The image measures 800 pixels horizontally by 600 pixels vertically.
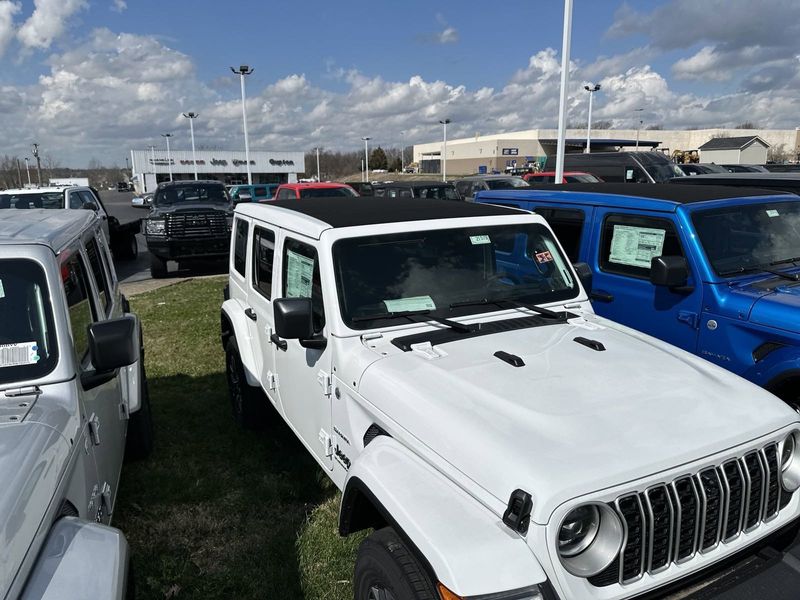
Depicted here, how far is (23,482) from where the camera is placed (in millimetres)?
1927

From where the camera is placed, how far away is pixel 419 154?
118000 mm

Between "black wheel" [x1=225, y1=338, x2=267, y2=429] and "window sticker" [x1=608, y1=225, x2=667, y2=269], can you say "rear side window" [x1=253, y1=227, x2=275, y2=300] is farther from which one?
"window sticker" [x1=608, y1=225, x2=667, y2=269]

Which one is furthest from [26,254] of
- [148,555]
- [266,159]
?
[266,159]

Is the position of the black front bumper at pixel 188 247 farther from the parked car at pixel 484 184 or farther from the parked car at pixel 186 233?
the parked car at pixel 484 184

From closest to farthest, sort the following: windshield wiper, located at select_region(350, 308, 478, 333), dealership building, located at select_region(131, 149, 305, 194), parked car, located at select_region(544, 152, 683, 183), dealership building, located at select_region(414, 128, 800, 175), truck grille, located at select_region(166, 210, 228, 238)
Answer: windshield wiper, located at select_region(350, 308, 478, 333) < truck grille, located at select_region(166, 210, 228, 238) < parked car, located at select_region(544, 152, 683, 183) < dealership building, located at select_region(131, 149, 305, 194) < dealership building, located at select_region(414, 128, 800, 175)

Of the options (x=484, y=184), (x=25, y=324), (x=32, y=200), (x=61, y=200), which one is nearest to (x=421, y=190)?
(x=484, y=184)

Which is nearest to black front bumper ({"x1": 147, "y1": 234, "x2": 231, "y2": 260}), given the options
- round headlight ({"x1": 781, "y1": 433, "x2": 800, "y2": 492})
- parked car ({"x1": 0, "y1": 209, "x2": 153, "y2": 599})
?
parked car ({"x1": 0, "y1": 209, "x2": 153, "y2": 599})

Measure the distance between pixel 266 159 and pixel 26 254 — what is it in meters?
84.4

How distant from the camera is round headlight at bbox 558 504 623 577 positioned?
190cm

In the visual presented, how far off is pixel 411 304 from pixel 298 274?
80 centimetres

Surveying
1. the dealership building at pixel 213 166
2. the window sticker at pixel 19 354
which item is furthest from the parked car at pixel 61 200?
the dealership building at pixel 213 166

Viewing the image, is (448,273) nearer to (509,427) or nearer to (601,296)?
(509,427)

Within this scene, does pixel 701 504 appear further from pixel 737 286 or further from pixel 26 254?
pixel 26 254

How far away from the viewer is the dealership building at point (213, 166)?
7525 cm
